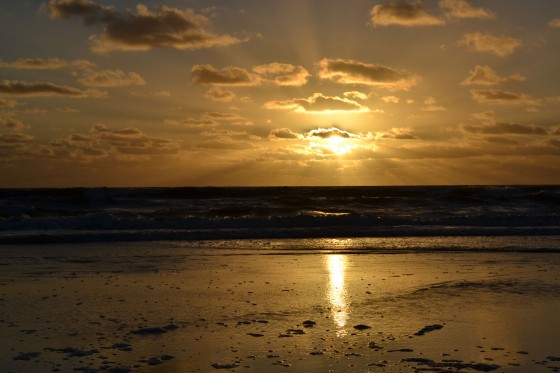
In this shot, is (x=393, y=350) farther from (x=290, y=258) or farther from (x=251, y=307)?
(x=290, y=258)

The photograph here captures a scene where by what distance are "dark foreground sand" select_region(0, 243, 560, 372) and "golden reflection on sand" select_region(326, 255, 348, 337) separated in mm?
34

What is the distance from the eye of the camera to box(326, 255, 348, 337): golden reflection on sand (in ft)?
27.4

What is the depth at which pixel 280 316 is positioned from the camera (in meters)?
8.68

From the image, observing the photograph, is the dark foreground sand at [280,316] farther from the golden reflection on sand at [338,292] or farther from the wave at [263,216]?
the wave at [263,216]

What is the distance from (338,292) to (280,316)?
213cm

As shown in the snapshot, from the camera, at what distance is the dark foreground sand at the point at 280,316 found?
655cm

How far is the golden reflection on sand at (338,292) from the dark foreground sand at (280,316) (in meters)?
0.03

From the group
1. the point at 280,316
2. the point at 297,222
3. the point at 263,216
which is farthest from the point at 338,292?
the point at 263,216

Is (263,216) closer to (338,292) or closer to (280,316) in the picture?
(338,292)

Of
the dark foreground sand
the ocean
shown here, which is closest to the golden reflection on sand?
the dark foreground sand

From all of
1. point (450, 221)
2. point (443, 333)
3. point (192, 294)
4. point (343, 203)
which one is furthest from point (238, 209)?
point (443, 333)

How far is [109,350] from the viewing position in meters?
6.90

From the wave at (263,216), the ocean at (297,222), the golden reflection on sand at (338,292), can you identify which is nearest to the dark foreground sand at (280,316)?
the golden reflection on sand at (338,292)

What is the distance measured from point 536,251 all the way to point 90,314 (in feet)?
43.5
